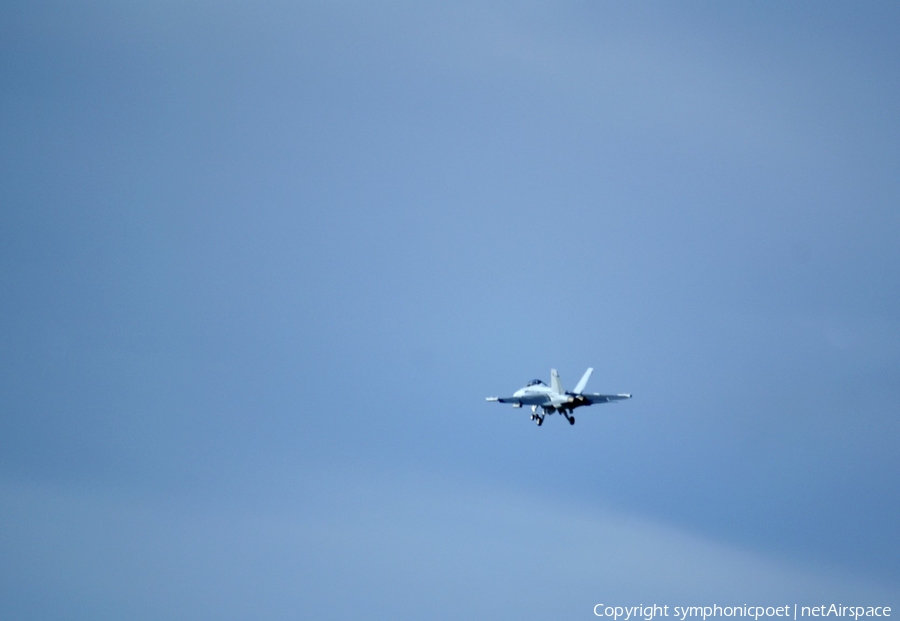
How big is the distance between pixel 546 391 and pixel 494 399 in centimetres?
755

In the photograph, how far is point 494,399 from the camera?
142500mm

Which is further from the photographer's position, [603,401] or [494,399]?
[494,399]

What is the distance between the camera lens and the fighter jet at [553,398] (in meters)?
132

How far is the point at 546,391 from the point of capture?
5389 inches

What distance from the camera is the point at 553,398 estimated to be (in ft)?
442

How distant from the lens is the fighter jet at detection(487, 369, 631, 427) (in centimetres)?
13238

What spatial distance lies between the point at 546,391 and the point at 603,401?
6.90 meters

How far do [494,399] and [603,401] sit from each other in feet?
47.0

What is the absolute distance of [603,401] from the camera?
434 feet
